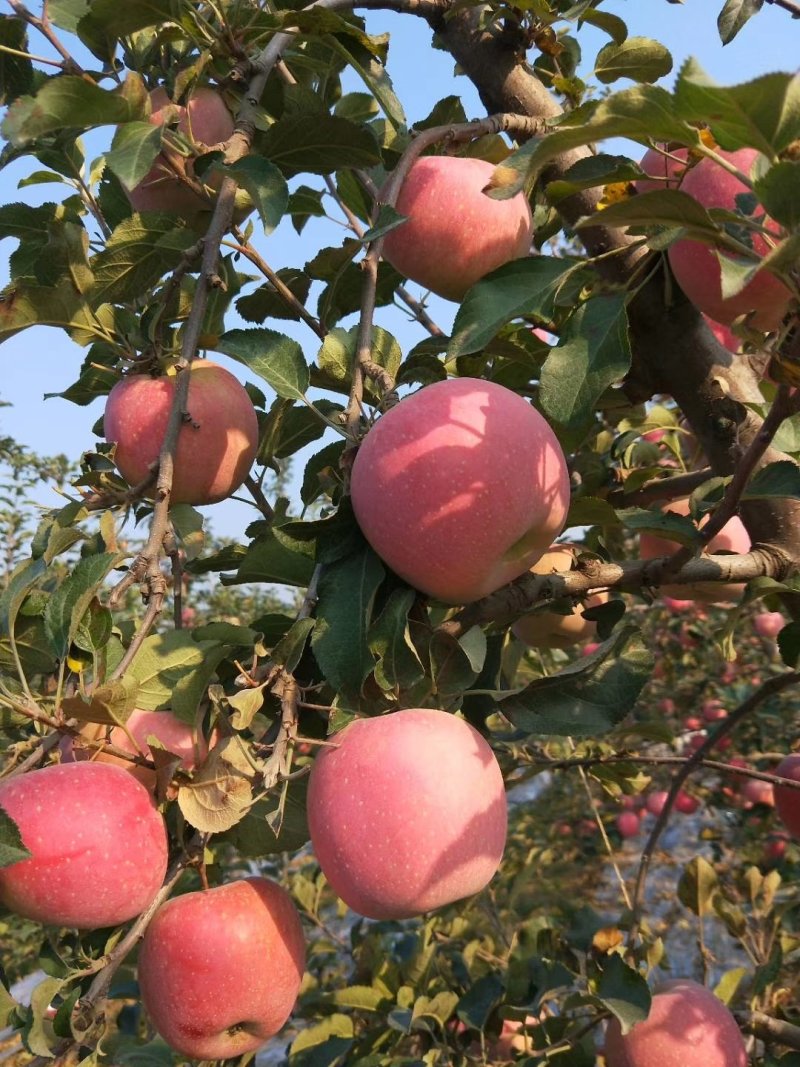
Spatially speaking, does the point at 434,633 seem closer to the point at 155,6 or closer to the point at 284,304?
the point at 284,304

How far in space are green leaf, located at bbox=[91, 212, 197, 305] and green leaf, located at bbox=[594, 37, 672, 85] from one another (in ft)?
2.15

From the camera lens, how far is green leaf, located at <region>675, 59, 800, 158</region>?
591 mm

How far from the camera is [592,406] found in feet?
2.82

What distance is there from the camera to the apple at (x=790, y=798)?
5.30ft

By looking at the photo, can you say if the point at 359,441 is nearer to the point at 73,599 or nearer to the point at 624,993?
the point at 73,599

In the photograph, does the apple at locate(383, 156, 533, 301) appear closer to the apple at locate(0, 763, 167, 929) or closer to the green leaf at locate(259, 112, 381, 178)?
the green leaf at locate(259, 112, 381, 178)

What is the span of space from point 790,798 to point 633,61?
4.23 feet

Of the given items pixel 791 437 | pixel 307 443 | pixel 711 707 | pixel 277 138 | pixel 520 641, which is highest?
pixel 277 138

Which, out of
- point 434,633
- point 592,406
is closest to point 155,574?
point 434,633

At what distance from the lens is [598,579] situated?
1.03 m

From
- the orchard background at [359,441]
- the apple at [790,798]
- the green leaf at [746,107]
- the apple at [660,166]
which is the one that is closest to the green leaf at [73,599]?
the orchard background at [359,441]

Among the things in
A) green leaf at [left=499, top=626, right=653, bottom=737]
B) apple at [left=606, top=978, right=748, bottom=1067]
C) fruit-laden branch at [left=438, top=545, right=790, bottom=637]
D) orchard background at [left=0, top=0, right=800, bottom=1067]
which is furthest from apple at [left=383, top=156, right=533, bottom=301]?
apple at [left=606, top=978, right=748, bottom=1067]

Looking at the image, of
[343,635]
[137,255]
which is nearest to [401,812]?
[343,635]

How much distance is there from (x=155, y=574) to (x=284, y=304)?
612mm
